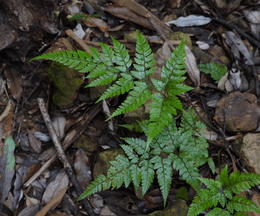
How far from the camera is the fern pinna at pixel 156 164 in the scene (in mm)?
2482

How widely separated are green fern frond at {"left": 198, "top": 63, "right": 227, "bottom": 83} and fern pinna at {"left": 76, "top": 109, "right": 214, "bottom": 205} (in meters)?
1.28

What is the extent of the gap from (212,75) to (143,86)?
1.74 m

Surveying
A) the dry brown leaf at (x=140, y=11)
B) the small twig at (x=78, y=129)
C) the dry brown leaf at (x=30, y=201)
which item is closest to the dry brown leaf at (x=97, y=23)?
the dry brown leaf at (x=140, y=11)

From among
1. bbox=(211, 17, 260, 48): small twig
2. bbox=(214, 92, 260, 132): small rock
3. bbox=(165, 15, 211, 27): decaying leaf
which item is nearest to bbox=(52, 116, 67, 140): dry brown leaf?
bbox=(214, 92, 260, 132): small rock

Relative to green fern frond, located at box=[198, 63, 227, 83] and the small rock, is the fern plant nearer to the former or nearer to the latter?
the small rock

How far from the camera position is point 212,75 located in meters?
3.55

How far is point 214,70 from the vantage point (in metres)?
3.57

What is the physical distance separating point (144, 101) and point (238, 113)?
184cm

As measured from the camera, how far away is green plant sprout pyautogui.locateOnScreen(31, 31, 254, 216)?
7.52 ft

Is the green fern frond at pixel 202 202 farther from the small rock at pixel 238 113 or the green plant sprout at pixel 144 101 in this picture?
the small rock at pixel 238 113

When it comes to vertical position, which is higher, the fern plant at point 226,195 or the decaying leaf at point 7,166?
the decaying leaf at point 7,166

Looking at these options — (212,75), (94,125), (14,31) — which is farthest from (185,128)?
(14,31)

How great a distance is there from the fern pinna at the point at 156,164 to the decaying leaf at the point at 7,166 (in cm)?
143

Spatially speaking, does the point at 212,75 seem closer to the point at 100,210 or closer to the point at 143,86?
the point at 143,86
